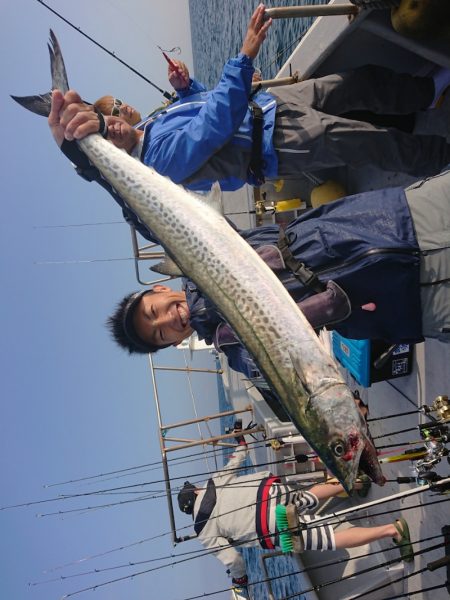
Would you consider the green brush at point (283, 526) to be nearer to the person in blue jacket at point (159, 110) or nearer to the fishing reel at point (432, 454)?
the fishing reel at point (432, 454)

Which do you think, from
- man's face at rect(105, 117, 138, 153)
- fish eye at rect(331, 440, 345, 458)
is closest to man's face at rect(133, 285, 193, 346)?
man's face at rect(105, 117, 138, 153)

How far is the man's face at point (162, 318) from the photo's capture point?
2990 millimetres

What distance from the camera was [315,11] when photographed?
10.7 feet

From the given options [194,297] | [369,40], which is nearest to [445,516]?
[194,297]

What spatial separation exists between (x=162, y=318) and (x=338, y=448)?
153 cm

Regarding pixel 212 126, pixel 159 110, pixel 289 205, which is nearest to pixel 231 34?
pixel 289 205

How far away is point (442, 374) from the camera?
3861mm

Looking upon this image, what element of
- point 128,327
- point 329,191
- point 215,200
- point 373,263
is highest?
point 329,191

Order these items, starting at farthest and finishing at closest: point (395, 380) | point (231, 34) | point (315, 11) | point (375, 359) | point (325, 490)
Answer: point (231, 34)
point (325, 490)
point (395, 380)
point (375, 359)
point (315, 11)

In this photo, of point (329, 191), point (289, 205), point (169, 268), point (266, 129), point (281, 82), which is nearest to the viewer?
point (169, 268)

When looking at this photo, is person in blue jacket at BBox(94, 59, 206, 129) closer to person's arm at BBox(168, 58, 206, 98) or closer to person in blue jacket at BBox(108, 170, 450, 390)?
person's arm at BBox(168, 58, 206, 98)

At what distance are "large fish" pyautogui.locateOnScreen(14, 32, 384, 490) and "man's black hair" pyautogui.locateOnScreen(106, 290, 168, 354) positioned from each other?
0.67m

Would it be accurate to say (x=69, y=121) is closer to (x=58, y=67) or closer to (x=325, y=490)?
(x=58, y=67)

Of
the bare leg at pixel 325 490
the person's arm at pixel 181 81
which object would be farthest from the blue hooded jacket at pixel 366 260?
the bare leg at pixel 325 490
